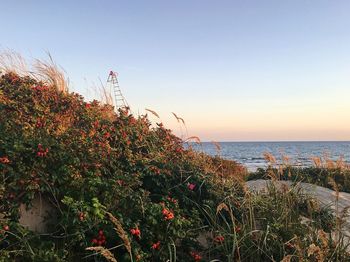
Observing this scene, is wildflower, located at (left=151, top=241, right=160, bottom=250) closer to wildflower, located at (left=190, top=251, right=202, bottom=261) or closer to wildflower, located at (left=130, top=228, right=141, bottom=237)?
wildflower, located at (left=130, top=228, right=141, bottom=237)

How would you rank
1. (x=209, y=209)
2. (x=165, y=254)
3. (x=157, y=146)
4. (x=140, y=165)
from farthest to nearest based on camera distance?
(x=157, y=146) < (x=140, y=165) < (x=209, y=209) < (x=165, y=254)

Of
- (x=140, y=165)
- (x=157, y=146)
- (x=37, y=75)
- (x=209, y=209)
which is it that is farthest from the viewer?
(x=37, y=75)

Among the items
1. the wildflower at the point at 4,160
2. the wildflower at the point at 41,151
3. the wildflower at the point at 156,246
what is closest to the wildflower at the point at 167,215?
the wildflower at the point at 156,246

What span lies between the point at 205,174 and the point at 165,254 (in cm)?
244

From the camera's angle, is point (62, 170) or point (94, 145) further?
point (94, 145)

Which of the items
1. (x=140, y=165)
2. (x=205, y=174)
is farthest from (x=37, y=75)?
(x=205, y=174)

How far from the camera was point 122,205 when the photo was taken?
5.06 m

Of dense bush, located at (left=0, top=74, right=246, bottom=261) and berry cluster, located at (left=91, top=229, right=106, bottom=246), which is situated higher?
dense bush, located at (left=0, top=74, right=246, bottom=261)

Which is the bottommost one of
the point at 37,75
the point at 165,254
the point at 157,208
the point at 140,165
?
the point at 165,254

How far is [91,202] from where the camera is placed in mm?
4918

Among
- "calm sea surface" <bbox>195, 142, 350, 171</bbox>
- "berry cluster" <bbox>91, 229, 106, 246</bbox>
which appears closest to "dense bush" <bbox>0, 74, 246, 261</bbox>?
"berry cluster" <bbox>91, 229, 106, 246</bbox>

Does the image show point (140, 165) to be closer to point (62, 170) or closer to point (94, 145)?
point (94, 145)

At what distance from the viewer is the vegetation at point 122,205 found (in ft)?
14.7

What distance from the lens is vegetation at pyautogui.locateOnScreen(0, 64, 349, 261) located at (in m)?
4.49
